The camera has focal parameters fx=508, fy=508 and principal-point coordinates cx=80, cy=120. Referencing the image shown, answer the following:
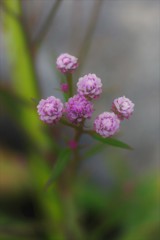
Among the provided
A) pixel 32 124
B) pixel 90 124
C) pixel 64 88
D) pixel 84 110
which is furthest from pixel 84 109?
pixel 90 124

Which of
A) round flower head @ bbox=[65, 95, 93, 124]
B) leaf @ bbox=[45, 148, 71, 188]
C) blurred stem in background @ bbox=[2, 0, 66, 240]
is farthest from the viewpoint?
blurred stem in background @ bbox=[2, 0, 66, 240]

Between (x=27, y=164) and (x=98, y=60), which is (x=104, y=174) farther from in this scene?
(x=98, y=60)

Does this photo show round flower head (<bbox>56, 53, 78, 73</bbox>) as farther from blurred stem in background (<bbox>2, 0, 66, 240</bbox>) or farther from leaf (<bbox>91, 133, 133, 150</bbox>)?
blurred stem in background (<bbox>2, 0, 66, 240</bbox>)

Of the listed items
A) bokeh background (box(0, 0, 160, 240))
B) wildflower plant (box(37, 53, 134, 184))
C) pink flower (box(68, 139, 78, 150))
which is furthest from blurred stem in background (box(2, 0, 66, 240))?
wildflower plant (box(37, 53, 134, 184))

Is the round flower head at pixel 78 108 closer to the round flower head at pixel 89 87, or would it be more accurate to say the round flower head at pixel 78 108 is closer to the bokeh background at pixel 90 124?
the round flower head at pixel 89 87

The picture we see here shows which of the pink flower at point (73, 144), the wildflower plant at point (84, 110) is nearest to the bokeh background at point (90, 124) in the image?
the pink flower at point (73, 144)

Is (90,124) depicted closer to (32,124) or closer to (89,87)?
(32,124)
